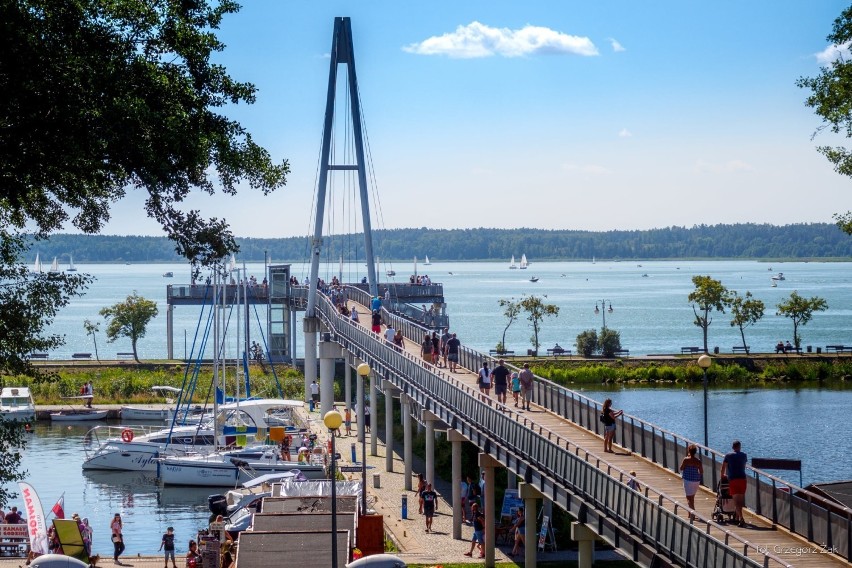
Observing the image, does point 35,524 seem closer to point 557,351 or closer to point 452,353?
point 452,353

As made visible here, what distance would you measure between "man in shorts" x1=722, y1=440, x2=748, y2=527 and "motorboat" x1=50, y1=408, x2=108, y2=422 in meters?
52.1

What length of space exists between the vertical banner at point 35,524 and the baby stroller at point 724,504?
62.3 ft

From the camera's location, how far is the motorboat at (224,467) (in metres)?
49.6

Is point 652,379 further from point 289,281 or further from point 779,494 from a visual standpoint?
point 779,494

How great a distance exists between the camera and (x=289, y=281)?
7956 cm

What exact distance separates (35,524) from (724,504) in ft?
67.5

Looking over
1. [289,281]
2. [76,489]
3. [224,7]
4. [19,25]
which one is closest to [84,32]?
[19,25]

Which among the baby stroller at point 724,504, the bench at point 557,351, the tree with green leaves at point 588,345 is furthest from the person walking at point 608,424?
the bench at point 557,351

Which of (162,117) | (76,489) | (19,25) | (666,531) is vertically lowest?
(76,489)

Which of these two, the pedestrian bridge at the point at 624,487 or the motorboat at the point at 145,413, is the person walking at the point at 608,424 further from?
the motorboat at the point at 145,413

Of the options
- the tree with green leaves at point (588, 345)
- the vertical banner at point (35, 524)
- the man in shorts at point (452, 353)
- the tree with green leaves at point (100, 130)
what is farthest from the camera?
the tree with green leaves at point (588, 345)

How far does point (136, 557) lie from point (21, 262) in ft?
55.8

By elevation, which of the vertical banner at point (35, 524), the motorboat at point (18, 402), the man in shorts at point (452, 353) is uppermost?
the man in shorts at point (452, 353)

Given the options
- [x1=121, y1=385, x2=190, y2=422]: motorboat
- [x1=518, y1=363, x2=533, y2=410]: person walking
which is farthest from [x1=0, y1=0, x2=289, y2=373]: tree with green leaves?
[x1=121, y1=385, x2=190, y2=422]: motorboat
